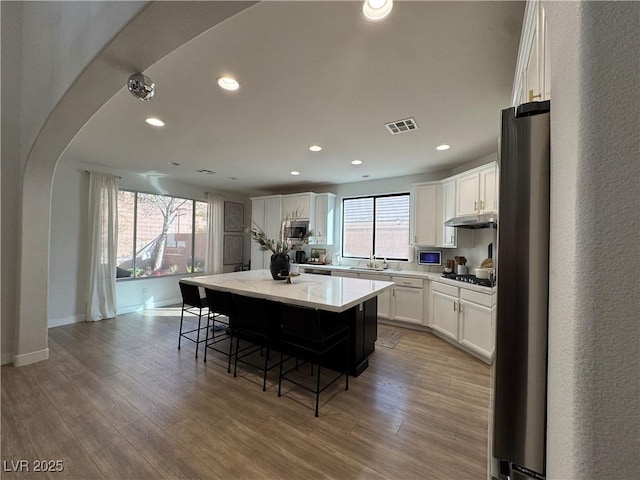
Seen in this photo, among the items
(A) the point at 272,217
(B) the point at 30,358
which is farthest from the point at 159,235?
(B) the point at 30,358

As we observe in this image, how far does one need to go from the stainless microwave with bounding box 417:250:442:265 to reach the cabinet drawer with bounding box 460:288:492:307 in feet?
3.47

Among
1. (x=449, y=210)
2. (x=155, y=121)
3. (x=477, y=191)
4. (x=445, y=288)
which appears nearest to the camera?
(x=155, y=121)

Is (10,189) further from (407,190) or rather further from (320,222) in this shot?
(407,190)

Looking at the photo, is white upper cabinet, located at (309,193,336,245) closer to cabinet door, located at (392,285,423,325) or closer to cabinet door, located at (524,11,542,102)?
cabinet door, located at (392,285,423,325)

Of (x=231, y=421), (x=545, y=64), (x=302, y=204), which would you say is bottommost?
(x=231, y=421)

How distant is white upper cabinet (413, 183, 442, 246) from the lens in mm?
4227

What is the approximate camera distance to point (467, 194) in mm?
3582

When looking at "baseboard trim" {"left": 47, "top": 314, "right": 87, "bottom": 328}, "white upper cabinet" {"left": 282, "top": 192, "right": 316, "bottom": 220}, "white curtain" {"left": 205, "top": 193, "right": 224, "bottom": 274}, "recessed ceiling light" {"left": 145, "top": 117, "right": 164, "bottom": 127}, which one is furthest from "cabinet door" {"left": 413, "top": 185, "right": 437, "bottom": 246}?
"baseboard trim" {"left": 47, "top": 314, "right": 87, "bottom": 328}

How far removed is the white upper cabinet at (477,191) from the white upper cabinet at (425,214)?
49 cm

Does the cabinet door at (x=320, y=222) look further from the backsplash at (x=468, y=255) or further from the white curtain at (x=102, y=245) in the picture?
the white curtain at (x=102, y=245)

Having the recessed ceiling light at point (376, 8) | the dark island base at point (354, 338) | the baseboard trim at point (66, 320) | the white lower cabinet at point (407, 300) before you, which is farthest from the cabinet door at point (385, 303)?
the baseboard trim at point (66, 320)

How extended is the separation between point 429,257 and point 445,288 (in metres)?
0.88

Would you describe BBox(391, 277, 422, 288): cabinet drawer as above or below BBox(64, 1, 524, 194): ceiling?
below

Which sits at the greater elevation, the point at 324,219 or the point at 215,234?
the point at 324,219
